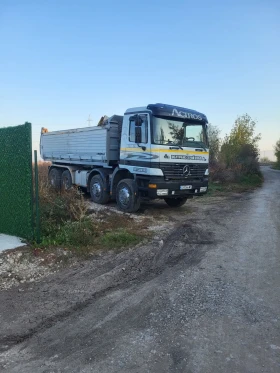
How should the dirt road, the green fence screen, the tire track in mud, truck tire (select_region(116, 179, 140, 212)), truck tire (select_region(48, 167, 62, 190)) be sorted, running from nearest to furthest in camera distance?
the dirt road < the tire track in mud < the green fence screen < truck tire (select_region(116, 179, 140, 212)) < truck tire (select_region(48, 167, 62, 190))

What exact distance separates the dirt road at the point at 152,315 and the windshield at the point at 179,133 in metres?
3.68

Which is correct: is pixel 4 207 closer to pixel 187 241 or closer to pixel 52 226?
pixel 52 226

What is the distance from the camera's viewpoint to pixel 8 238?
20.9 feet

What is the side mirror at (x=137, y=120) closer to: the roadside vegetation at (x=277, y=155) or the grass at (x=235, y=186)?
the grass at (x=235, y=186)

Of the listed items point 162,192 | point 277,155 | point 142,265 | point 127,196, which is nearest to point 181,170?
point 162,192

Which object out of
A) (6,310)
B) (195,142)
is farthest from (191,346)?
(195,142)

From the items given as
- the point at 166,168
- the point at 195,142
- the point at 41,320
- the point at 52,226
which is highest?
the point at 195,142

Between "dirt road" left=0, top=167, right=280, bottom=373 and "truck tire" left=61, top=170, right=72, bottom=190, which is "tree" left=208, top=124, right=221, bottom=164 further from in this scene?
"dirt road" left=0, top=167, right=280, bottom=373

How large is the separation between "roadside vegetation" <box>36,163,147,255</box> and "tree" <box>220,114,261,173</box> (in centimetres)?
1932

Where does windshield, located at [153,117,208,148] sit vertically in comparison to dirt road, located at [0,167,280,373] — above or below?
above

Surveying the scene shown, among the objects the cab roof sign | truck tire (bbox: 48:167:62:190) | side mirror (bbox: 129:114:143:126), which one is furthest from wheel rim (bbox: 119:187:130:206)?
truck tire (bbox: 48:167:62:190)

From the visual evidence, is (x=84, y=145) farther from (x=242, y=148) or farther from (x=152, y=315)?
(x=242, y=148)

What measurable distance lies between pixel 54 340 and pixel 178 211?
25.4 ft

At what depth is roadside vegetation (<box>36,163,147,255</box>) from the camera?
609cm
